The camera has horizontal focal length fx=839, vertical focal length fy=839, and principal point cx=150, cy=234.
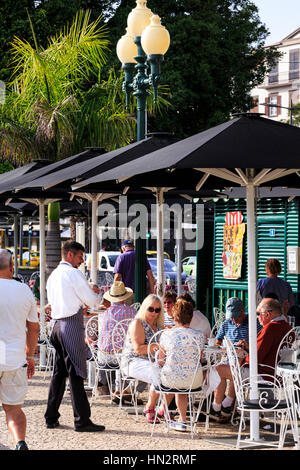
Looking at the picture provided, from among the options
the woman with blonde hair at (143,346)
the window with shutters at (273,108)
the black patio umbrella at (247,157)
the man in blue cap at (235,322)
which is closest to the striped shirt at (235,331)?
the man in blue cap at (235,322)

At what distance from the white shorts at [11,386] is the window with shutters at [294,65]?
337 feet

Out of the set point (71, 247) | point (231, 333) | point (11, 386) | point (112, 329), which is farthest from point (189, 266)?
point (11, 386)

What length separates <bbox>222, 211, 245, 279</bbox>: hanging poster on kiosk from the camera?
15.7 meters

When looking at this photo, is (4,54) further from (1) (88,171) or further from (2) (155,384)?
(2) (155,384)

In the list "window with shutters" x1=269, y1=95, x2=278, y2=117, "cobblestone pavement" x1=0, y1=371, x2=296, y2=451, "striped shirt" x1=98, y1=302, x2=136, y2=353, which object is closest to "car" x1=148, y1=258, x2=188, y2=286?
"striped shirt" x1=98, y1=302, x2=136, y2=353

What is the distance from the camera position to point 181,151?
7336 millimetres

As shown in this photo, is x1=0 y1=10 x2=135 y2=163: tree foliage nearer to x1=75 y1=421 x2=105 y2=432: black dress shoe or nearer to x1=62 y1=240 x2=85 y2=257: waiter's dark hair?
x1=62 y1=240 x2=85 y2=257: waiter's dark hair

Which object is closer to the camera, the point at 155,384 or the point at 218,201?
the point at 155,384

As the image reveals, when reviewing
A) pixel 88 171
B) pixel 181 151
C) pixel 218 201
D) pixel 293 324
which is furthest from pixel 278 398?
pixel 218 201

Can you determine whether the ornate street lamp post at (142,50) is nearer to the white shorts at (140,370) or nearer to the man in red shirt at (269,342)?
the white shorts at (140,370)

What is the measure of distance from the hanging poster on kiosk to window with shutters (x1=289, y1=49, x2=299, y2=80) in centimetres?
9291
